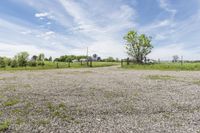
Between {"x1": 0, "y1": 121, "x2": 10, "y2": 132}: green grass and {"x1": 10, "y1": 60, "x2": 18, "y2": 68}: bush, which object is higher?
{"x1": 10, "y1": 60, "x2": 18, "y2": 68}: bush

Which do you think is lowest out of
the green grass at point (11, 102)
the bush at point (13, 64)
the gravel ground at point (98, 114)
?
the gravel ground at point (98, 114)

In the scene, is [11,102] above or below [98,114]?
above

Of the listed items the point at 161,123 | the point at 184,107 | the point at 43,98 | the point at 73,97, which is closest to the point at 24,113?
the point at 43,98

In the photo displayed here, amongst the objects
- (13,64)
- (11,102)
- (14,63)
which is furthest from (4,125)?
(14,63)

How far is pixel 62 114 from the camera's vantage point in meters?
6.29

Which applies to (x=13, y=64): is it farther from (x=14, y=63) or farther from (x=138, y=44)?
(x=138, y=44)

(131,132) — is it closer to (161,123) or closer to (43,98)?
(161,123)

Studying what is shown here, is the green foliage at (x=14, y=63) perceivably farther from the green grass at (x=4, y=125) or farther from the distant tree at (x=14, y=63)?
the green grass at (x=4, y=125)

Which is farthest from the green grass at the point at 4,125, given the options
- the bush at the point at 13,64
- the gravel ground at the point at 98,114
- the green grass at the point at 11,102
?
the bush at the point at 13,64

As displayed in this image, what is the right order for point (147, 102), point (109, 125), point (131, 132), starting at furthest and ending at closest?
1. point (147, 102)
2. point (109, 125)
3. point (131, 132)

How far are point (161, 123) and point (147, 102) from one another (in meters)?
2.53

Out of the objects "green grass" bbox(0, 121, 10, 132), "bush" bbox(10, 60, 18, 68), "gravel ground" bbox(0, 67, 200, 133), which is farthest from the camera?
"bush" bbox(10, 60, 18, 68)

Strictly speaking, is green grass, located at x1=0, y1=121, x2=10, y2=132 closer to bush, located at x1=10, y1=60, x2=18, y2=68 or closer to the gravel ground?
the gravel ground

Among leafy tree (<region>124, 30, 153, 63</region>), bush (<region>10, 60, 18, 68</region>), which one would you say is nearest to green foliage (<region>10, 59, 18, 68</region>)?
bush (<region>10, 60, 18, 68</region>)
